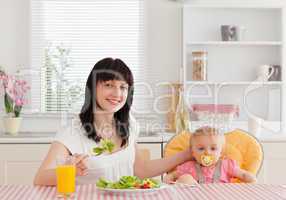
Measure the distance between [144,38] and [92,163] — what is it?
1968 mm

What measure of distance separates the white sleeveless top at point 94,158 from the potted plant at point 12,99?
4.91 ft

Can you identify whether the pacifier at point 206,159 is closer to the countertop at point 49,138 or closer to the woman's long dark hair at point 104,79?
the woman's long dark hair at point 104,79

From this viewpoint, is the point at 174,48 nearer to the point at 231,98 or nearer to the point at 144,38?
the point at 144,38

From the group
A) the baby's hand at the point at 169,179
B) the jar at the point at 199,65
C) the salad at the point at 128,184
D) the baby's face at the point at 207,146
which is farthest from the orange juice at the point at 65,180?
the jar at the point at 199,65

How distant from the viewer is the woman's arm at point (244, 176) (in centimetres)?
275

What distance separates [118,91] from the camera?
9.02 ft

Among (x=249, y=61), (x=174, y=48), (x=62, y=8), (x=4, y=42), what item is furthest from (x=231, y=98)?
(x=4, y=42)

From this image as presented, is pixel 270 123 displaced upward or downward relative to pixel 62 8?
downward

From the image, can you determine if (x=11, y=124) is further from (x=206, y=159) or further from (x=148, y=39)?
(x=206, y=159)

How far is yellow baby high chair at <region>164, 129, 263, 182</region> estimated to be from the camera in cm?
290

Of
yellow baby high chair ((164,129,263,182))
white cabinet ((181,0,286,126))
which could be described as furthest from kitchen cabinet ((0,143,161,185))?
yellow baby high chair ((164,129,263,182))

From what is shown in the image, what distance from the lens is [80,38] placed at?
450 cm

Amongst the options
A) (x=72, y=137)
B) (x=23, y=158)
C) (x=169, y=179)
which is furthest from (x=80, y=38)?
(x=169, y=179)

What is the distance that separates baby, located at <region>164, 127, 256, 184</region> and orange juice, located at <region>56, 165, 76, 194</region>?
2.25ft
